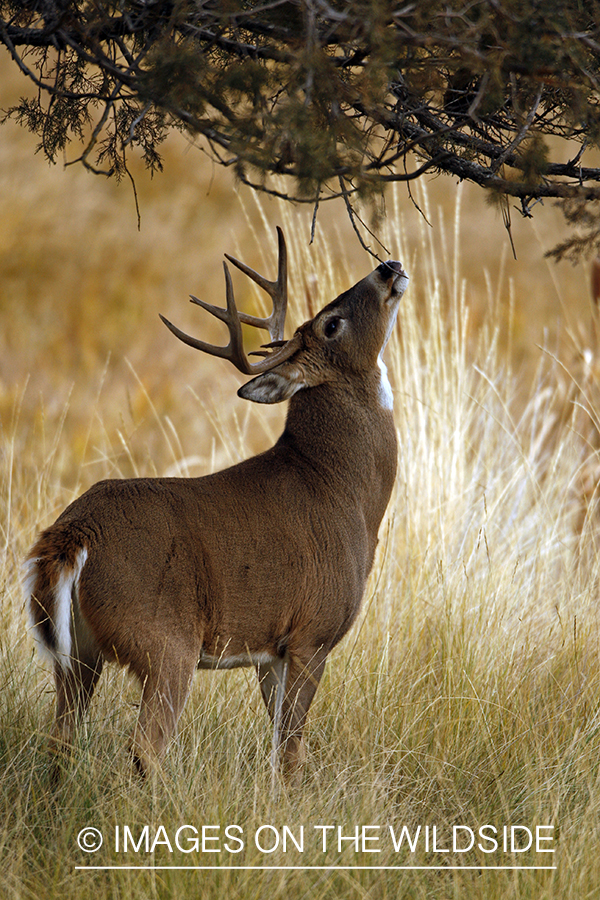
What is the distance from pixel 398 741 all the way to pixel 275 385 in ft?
4.68

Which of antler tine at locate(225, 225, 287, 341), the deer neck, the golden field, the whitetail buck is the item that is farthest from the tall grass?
antler tine at locate(225, 225, 287, 341)

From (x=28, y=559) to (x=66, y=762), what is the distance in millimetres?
737

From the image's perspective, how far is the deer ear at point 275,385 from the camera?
377 centimetres

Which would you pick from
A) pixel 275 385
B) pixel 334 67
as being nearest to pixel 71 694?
pixel 275 385

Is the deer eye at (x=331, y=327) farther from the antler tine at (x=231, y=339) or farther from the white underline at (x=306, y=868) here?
the white underline at (x=306, y=868)

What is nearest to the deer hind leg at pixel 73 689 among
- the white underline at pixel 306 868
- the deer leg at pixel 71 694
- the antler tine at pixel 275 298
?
the deer leg at pixel 71 694

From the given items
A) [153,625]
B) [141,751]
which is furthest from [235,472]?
[141,751]

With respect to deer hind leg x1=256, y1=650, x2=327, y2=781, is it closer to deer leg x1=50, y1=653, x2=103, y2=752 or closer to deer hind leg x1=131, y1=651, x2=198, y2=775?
deer hind leg x1=131, y1=651, x2=198, y2=775

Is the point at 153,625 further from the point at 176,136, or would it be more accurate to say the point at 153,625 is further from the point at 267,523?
the point at 176,136

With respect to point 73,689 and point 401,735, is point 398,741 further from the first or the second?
point 73,689

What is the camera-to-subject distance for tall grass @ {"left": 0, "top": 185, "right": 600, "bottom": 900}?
9.34 ft

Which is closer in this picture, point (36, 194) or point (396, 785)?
point (396, 785)

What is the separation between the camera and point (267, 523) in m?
3.53

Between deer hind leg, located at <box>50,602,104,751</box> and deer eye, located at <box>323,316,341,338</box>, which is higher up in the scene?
deer eye, located at <box>323,316,341,338</box>
